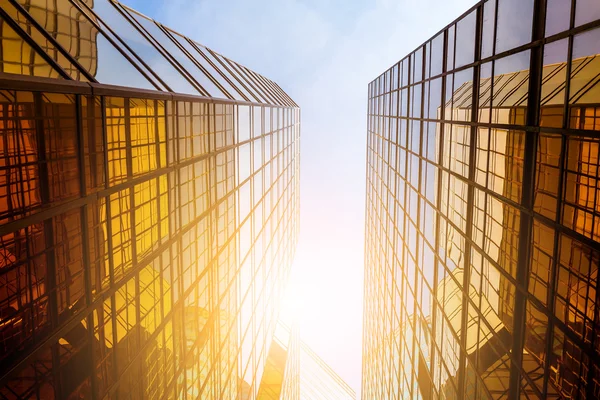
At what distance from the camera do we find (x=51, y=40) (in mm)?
9445

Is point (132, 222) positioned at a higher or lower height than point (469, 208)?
higher

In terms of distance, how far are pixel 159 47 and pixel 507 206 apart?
13.8 meters

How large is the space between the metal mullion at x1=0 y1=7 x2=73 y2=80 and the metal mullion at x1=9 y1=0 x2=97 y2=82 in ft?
2.61

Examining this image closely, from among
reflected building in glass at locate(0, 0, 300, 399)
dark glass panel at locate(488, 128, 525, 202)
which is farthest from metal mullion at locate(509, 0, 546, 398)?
reflected building in glass at locate(0, 0, 300, 399)

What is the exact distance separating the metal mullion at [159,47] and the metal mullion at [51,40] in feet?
25.4

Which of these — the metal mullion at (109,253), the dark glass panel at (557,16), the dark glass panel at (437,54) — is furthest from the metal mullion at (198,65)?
the dark glass panel at (557,16)

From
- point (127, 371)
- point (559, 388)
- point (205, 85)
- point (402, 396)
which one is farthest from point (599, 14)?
point (402, 396)

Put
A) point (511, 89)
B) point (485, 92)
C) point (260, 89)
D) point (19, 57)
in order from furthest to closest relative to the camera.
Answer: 1. point (260, 89)
2. point (485, 92)
3. point (511, 89)
4. point (19, 57)

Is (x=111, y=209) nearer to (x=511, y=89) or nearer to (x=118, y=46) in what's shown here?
(x=118, y=46)

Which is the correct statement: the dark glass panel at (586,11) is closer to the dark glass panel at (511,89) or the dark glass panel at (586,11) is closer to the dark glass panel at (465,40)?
the dark glass panel at (511,89)

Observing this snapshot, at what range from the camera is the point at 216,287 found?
68.6ft

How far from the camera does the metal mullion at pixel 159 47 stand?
55.4ft

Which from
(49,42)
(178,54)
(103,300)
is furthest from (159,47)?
(103,300)

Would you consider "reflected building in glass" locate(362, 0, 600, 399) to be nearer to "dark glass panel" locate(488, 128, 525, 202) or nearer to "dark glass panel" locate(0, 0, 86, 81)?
"dark glass panel" locate(488, 128, 525, 202)
